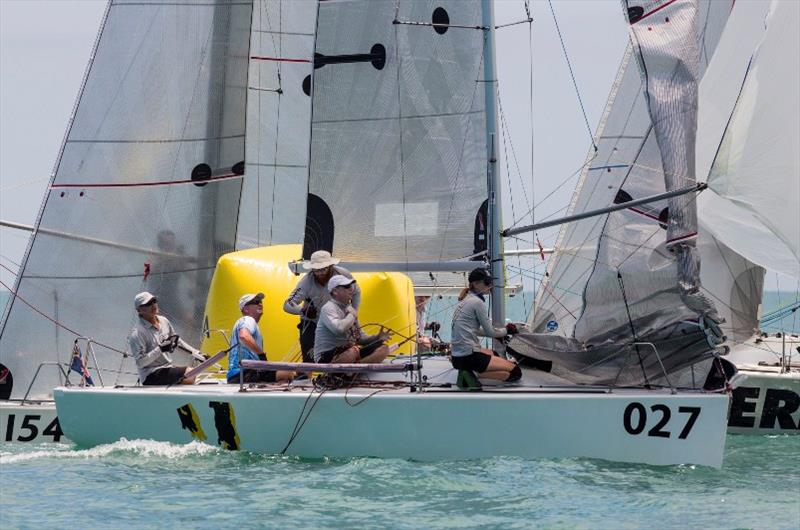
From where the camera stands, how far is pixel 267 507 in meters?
10.9

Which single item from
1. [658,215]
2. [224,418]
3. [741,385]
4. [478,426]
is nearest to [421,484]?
[478,426]

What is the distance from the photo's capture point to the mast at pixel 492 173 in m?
13.6

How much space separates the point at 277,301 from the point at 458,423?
12.6 ft

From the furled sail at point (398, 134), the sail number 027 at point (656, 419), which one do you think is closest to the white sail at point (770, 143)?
the sail number 027 at point (656, 419)

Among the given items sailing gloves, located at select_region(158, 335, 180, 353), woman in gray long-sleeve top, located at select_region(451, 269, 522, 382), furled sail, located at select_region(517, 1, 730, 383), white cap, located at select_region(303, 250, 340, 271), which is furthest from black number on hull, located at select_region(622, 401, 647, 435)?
sailing gloves, located at select_region(158, 335, 180, 353)

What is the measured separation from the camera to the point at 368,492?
11.3 metres

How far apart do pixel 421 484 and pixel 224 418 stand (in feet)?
6.84

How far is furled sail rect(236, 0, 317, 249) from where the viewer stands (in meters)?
19.0

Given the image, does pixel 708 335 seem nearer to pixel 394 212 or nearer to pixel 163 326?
pixel 394 212

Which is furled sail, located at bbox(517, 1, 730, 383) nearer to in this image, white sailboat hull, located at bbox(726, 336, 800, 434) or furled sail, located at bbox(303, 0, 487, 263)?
furled sail, located at bbox(303, 0, 487, 263)

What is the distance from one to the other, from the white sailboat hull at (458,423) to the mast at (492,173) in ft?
4.52

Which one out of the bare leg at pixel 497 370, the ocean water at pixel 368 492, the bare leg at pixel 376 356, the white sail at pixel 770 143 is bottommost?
the ocean water at pixel 368 492

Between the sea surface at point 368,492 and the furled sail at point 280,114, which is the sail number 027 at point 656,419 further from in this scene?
the furled sail at point 280,114

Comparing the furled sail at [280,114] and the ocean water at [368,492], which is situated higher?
the furled sail at [280,114]
